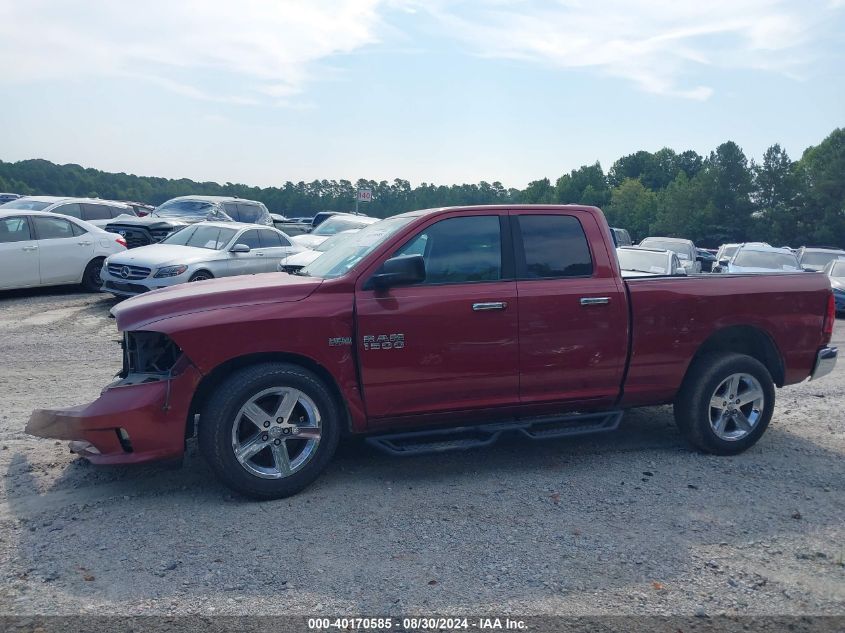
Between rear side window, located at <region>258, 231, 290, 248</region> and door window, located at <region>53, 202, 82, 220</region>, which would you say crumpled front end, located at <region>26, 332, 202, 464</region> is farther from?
door window, located at <region>53, 202, 82, 220</region>

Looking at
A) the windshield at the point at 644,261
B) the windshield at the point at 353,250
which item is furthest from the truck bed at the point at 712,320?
the windshield at the point at 644,261

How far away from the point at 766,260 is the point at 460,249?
1503 cm

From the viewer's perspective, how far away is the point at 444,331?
484cm

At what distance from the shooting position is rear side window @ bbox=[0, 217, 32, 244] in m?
12.4

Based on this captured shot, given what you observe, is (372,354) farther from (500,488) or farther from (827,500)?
(827,500)

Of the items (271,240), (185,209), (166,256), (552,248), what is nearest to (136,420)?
(552,248)

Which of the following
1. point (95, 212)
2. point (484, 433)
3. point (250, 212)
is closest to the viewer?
point (484, 433)

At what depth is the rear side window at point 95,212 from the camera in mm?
18797

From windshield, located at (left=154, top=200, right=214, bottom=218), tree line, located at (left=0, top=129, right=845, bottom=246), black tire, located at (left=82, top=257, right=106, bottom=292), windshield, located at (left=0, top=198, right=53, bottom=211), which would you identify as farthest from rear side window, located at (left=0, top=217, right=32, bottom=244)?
tree line, located at (left=0, top=129, right=845, bottom=246)

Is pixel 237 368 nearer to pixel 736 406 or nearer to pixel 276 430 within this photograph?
pixel 276 430

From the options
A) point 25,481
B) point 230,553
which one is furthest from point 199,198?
point 230,553

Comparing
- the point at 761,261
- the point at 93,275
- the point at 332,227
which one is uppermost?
the point at 332,227

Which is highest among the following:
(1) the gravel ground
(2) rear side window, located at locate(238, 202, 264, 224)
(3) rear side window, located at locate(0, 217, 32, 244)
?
(2) rear side window, located at locate(238, 202, 264, 224)

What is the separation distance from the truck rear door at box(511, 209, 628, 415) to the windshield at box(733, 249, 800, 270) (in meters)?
13.8
